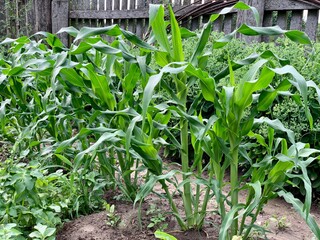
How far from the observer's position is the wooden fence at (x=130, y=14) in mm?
3984

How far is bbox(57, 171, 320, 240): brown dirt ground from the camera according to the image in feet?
5.79

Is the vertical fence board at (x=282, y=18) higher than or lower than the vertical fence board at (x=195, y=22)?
higher

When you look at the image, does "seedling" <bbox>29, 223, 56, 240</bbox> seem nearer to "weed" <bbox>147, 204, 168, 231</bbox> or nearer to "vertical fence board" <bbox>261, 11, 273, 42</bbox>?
"weed" <bbox>147, 204, 168, 231</bbox>

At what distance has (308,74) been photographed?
97.5 inches

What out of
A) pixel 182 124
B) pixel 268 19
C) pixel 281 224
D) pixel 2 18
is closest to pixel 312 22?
pixel 268 19

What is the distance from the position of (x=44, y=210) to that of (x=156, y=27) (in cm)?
100

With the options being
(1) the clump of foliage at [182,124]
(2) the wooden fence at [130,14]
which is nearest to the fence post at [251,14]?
(2) the wooden fence at [130,14]

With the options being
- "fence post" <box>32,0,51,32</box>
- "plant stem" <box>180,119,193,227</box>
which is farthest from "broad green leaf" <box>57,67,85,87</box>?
"fence post" <box>32,0,51,32</box>

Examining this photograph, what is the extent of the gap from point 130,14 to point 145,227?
4557 mm

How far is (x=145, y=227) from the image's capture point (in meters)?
1.84

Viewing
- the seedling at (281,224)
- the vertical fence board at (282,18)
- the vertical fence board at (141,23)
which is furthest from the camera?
the vertical fence board at (141,23)

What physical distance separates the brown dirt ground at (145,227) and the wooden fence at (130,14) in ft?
8.26

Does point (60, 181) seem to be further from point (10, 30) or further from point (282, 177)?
point (10, 30)

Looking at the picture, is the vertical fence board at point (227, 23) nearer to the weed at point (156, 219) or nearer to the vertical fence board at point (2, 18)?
the weed at point (156, 219)
